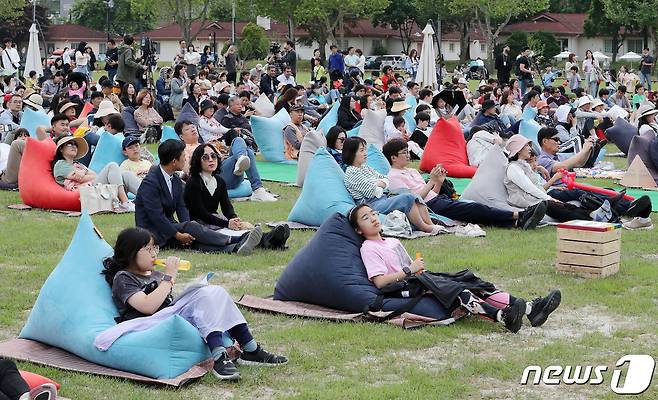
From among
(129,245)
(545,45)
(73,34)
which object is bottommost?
(545,45)

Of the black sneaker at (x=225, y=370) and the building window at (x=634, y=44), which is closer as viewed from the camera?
the black sneaker at (x=225, y=370)

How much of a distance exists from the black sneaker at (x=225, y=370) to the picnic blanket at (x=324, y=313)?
147 centimetres

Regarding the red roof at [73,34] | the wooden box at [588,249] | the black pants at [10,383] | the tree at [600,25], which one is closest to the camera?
the black pants at [10,383]

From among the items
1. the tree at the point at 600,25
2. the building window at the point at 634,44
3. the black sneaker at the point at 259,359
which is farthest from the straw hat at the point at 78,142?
the building window at the point at 634,44

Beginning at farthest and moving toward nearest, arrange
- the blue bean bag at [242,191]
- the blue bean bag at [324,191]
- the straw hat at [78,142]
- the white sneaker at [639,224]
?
the blue bean bag at [242,191], the straw hat at [78,142], the white sneaker at [639,224], the blue bean bag at [324,191]

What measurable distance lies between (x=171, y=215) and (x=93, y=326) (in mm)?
3779

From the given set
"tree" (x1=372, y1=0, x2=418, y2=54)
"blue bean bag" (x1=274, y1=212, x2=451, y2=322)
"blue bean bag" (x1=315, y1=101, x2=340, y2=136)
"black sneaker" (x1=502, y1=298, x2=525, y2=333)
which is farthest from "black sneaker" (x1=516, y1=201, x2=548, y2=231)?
"tree" (x1=372, y1=0, x2=418, y2=54)

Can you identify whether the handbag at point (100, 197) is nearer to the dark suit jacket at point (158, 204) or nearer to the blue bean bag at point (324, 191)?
the dark suit jacket at point (158, 204)

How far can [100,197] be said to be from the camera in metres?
12.5

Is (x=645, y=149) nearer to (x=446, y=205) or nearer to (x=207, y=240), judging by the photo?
(x=446, y=205)

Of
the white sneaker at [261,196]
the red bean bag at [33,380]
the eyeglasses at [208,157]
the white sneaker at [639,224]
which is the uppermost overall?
the eyeglasses at [208,157]

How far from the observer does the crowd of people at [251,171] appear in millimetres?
6762

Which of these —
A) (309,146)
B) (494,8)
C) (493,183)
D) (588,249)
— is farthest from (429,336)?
(494,8)

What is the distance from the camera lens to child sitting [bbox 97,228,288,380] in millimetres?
6375
